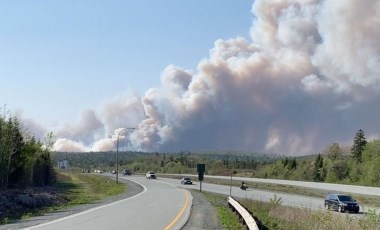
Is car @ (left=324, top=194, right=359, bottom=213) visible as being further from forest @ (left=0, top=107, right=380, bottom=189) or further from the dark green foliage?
the dark green foliage

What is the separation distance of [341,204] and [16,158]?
27.3 metres

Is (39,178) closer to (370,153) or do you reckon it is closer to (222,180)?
(222,180)

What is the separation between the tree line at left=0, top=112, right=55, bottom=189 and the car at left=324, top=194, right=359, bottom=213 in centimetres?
2556

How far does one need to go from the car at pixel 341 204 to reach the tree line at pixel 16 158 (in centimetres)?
2556

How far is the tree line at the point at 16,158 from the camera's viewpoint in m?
43.0

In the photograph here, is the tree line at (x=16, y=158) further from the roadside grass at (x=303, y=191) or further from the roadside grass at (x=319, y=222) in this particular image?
the roadside grass at (x=303, y=191)

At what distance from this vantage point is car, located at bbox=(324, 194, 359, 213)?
42.2 metres

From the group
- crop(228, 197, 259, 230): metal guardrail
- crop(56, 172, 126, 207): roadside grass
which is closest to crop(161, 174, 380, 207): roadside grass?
crop(56, 172, 126, 207): roadside grass

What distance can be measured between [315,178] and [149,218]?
228ft

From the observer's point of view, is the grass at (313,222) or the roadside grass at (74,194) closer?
the grass at (313,222)

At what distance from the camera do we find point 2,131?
1673 inches

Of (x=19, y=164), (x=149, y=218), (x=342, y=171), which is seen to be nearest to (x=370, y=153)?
(x=342, y=171)

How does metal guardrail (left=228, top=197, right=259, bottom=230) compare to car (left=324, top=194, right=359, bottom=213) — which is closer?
metal guardrail (left=228, top=197, right=259, bottom=230)

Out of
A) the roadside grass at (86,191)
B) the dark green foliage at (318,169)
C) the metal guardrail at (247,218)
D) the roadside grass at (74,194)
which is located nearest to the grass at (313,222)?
the metal guardrail at (247,218)
